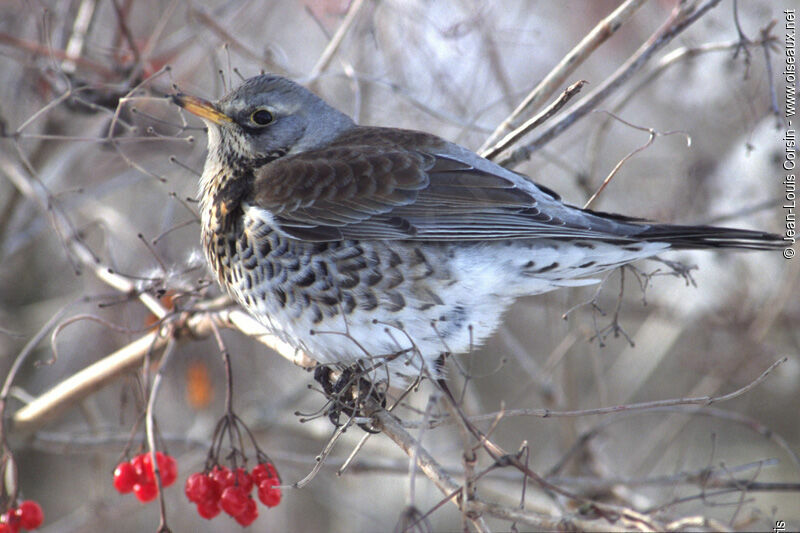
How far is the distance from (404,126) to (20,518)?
282 centimetres

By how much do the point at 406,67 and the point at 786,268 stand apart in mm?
2300

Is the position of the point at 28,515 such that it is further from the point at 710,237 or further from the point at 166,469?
the point at 710,237

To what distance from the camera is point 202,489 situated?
8.76ft

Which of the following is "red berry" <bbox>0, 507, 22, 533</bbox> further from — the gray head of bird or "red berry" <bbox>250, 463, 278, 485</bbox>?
the gray head of bird

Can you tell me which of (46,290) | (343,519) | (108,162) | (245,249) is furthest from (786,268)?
(46,290)

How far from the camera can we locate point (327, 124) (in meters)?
3.46

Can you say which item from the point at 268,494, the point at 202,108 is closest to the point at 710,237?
the point at 268,494

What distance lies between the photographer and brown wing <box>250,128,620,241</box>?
9.70ft

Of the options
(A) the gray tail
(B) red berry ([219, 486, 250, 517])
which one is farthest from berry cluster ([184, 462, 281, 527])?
(A) the gray tail

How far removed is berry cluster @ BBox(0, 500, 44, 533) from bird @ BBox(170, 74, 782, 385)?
98 cm

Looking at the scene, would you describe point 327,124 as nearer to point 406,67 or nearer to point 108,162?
point 406,67

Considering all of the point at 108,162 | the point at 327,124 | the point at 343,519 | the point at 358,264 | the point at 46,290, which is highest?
the point at 108,162

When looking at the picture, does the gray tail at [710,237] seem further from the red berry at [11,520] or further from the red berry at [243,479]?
the red berry at [11,520]

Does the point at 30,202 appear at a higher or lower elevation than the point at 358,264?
higher
